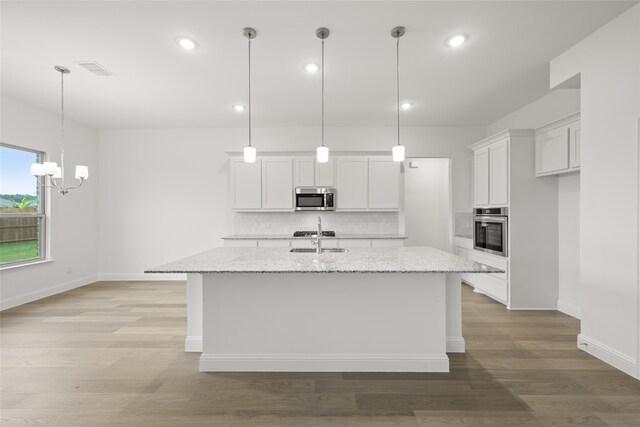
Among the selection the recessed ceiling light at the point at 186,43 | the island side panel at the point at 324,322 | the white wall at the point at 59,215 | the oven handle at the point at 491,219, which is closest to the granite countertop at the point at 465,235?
the oven handle at the point at 491,219

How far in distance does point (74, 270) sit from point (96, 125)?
2.56 m

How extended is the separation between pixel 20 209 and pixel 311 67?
4.63m

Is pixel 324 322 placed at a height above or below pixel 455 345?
above

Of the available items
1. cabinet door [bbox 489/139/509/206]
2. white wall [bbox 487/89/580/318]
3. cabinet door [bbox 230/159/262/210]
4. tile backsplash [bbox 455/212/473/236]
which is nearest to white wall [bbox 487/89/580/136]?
white wall [bbox 487/89/580/318]

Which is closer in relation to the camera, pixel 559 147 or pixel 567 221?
pixel 559 147

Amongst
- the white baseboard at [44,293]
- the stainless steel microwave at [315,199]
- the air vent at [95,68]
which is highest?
the air vent at [95,68]

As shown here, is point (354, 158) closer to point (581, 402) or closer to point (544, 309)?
point (544, 309)

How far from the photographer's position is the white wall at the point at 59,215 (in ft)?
14.3

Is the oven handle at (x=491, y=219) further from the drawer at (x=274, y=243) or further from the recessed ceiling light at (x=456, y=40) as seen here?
the drawer at (x=274, y=243)

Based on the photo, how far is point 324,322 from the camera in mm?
2607

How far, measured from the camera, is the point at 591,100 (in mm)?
→ 2850

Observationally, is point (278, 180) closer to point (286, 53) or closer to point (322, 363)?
point (286, 53)

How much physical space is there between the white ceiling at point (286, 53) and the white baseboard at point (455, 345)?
272 centimetres

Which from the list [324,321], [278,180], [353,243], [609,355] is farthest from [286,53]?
[609,355]
